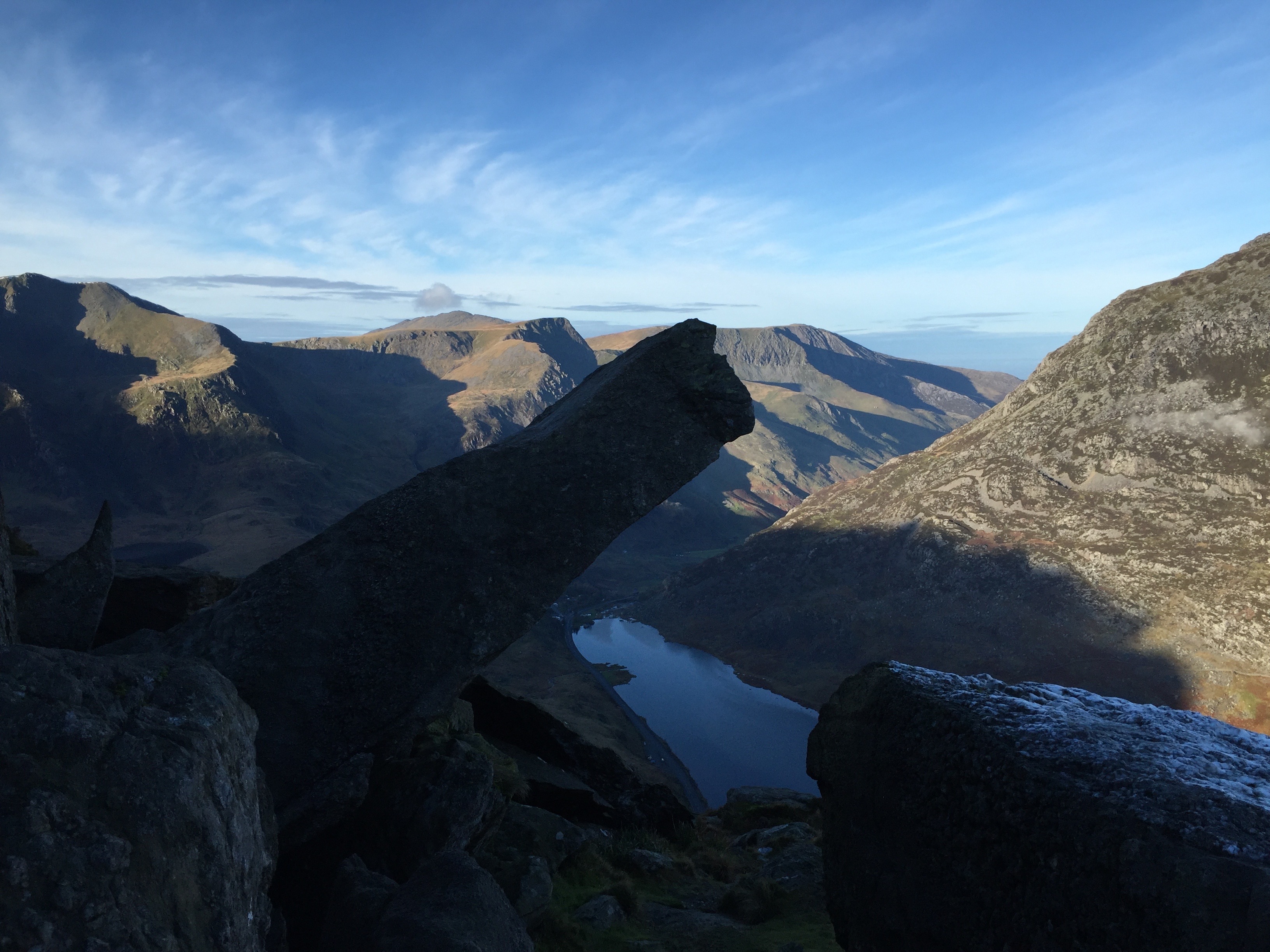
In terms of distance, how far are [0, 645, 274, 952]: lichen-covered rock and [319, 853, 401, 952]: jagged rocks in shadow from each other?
1530 mm

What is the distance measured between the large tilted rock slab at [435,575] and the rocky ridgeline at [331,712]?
5 centimetres

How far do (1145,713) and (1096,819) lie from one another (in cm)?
314

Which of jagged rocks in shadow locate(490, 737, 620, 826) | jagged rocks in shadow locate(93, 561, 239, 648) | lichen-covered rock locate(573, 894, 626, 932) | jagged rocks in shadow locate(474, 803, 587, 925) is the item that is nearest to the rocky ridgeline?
jagged rocks in shadow locate(474, 803, 587, 925)

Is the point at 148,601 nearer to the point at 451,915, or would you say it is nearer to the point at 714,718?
the point at 451,915

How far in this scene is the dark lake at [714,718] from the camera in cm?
11094

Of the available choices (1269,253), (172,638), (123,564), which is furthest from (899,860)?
(1269,253)

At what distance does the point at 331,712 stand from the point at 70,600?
21.7ft

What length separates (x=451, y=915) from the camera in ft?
31.0

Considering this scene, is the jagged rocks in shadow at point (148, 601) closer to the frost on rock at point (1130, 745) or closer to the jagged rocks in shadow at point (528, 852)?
the jagged rocks in shadow at point (528, 852)

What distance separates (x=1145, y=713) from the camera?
30.7 feet

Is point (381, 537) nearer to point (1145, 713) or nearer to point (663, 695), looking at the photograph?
point (1145, 713)

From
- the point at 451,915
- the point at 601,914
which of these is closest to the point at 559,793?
the point at 601,914

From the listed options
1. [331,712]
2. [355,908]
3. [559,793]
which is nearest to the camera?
[355,908]

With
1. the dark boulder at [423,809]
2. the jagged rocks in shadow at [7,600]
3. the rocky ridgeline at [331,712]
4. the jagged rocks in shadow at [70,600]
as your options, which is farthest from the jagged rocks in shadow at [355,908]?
the jagged rocks in shadow at [70,600]
